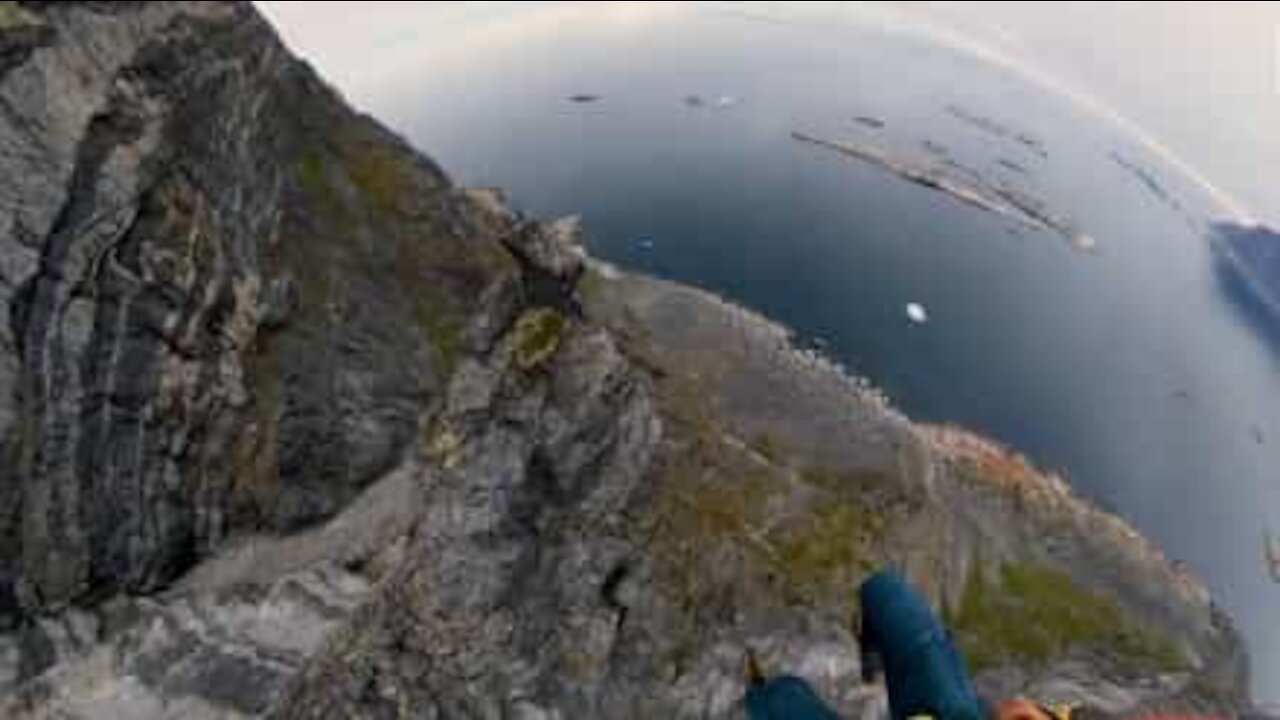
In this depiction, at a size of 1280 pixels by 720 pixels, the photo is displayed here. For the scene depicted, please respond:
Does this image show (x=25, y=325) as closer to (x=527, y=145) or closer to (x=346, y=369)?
(x=346, y=369)

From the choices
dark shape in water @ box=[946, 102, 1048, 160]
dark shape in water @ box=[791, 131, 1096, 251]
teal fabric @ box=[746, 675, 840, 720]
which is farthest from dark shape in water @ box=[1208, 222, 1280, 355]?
teal fabric @ box=[746, 675, 840, 720]

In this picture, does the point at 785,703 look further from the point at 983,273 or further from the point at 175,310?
the point at 983,273

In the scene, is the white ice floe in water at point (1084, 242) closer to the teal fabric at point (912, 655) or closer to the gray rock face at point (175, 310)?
the gray rock face at point (175, 310)

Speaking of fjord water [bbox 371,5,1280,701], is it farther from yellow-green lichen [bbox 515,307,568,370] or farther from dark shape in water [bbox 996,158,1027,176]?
yellow-green lichen [bbox 515,307,568,370]

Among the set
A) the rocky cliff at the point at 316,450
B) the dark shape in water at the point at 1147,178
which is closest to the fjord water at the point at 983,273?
the dark shape in water at the point at 1147,178

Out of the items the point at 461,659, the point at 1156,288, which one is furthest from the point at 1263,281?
the point at 461,659

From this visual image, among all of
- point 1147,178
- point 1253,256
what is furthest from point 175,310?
point 1147,178

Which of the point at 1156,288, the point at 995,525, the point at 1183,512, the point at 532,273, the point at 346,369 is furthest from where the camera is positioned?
the point at 1156,288
